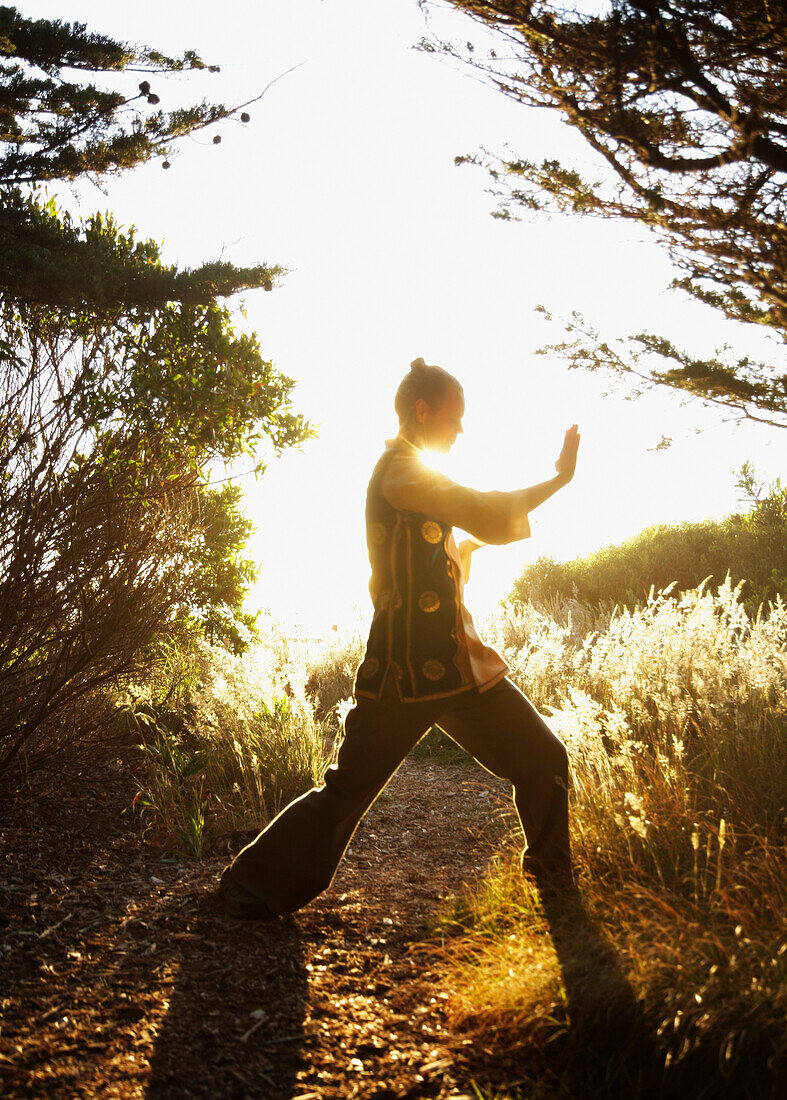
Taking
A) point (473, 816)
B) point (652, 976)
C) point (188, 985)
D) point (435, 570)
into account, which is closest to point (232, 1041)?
point (188, 985)

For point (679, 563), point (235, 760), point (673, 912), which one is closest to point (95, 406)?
point (235, 760)

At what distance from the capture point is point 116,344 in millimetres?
4684

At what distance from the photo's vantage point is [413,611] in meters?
2.78

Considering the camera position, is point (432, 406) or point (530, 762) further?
point (432, 406)

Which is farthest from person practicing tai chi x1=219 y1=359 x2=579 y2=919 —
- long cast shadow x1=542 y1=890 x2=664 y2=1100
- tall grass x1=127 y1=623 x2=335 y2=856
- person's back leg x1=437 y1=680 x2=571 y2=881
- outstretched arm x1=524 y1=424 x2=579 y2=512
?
tall grass x1=127 y1=623 x2=335 y2=856

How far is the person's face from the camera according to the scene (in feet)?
9.41

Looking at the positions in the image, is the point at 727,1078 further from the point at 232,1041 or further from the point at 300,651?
the point at 300,651

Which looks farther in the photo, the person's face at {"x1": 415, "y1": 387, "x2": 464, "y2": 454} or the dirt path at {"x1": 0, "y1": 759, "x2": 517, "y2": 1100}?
the person's face at {"x1": 415, "y1": 387, "x2": 464, "y2": 454}

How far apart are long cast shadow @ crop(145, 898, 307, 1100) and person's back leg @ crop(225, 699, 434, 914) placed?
0.68ft

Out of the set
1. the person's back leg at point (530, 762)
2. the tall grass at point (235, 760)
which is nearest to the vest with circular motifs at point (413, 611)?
the person's back leg at point (530, 762)

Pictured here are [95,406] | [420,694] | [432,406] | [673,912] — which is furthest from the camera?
[95,406]

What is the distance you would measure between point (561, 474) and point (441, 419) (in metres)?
0.54

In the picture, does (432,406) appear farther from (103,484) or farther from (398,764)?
(103,484)

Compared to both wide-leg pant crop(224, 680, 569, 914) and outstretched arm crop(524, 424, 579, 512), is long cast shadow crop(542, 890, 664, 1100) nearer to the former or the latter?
wide-leg pant crop(224, 680, 569, 914)
